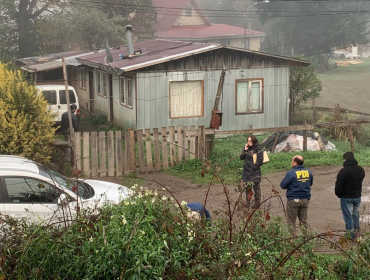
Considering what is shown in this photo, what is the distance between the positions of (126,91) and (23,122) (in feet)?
27.9

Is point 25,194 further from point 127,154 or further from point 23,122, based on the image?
point 127,154

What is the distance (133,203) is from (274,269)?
5.61 ft

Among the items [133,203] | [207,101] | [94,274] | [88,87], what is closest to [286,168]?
[207,101]

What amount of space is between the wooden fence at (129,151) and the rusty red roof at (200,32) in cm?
4315

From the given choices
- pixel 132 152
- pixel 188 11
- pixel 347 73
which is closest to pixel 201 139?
pixel 132 152

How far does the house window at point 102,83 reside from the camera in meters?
22.1

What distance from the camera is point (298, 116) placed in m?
23.3

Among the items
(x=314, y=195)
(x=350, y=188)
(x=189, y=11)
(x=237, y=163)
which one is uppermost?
(x=189, y=11)

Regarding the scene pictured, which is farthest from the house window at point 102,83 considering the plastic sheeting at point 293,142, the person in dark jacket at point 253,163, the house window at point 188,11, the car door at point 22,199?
the house window at point 188,11

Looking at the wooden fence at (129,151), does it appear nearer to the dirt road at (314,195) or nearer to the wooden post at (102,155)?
the wooden post at (102,155)

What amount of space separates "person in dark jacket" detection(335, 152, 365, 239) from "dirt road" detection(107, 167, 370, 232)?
80 cm

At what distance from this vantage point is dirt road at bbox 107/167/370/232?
32.8ft

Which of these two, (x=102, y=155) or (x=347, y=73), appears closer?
(x=102, y=155)

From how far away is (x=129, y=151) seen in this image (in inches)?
535
